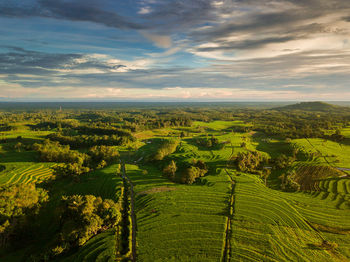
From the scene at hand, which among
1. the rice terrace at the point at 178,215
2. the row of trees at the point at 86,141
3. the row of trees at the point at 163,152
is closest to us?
the rice terrace at the point at 178,215

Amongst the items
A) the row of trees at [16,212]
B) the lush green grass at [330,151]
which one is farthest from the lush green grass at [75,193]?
the lush green grass at [330,151]

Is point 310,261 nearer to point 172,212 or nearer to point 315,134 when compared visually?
point 172,212

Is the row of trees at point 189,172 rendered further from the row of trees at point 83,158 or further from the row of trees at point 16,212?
the row of trees at point 16,212

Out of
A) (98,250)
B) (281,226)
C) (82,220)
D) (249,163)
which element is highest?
(249,163)

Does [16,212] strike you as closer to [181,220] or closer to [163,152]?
[181,220]

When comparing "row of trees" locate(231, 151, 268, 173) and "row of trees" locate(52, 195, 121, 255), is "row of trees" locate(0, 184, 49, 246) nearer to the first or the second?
"row of trees" locate(52, 195, 121, 255)

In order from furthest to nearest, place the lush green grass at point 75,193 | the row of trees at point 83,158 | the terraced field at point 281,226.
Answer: the row of trees at point 83,158
the lush green grass at point 75,193
the terraced field at point 281,226

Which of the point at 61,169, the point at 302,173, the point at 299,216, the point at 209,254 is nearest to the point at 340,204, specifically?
the point at 299,216

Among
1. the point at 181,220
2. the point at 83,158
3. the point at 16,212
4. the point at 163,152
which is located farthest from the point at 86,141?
the point at 181,220
